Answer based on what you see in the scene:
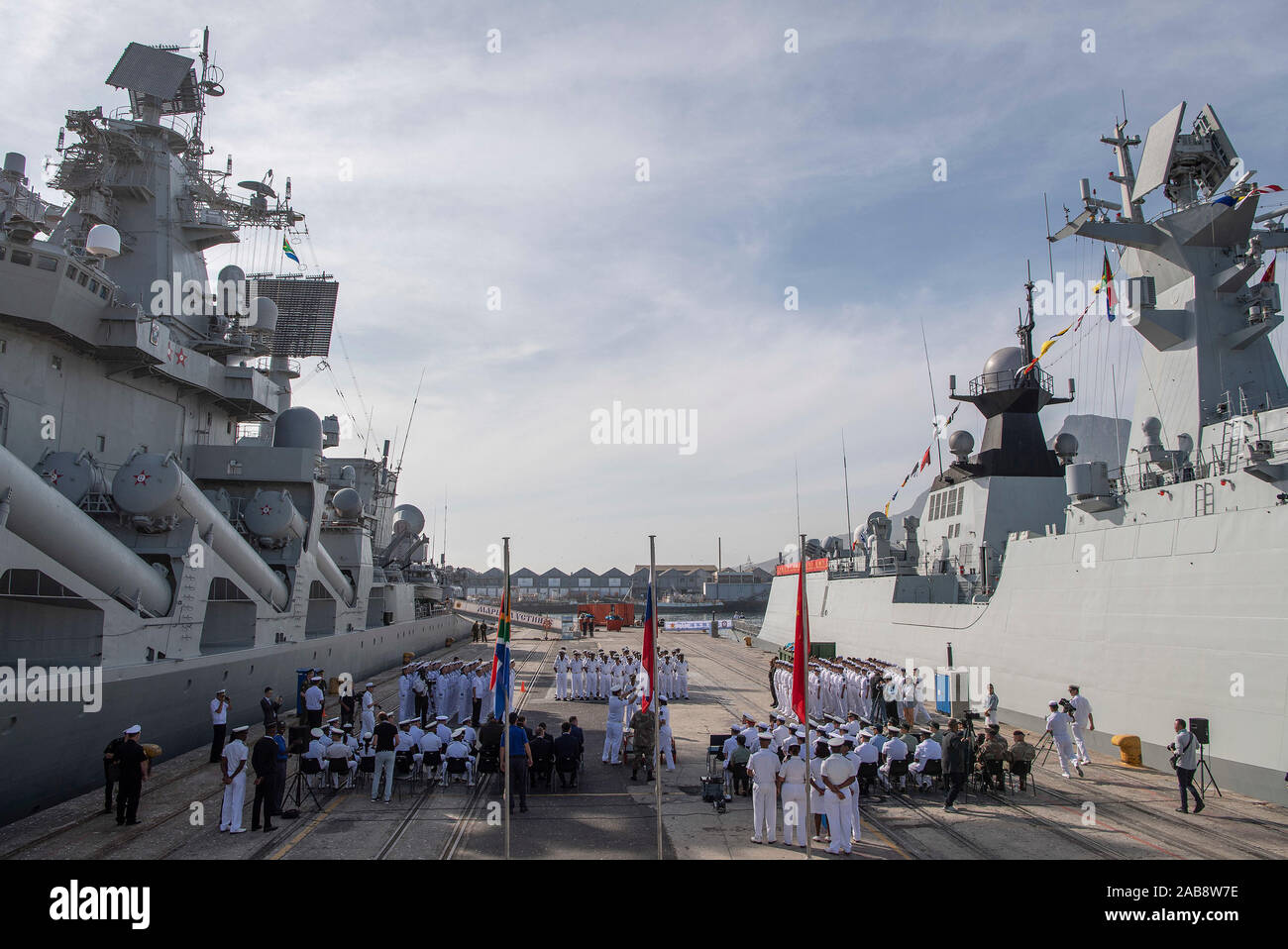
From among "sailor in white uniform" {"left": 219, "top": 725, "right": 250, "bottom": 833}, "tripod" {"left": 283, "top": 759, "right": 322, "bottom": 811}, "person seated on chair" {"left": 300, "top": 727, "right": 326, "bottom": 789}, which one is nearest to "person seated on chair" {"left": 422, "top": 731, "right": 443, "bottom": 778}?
"person seated on chair" {"left": 300, "top": 727, "right": 326, "bottom": 789}

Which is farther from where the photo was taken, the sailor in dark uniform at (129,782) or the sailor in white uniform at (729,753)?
the sailor in white uniform at (729,753)

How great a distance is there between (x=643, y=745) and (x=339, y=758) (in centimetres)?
482

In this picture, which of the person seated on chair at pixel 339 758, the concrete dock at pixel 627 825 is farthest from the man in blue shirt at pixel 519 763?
the person seated on chair at pixel 339 758

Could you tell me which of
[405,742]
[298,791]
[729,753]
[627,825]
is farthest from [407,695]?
[627,825]

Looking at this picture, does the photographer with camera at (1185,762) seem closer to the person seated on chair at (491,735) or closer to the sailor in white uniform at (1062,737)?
the sailor in white uniform at (1062,737)

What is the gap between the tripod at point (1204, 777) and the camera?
10.8 m

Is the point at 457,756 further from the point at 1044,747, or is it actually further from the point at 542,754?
the point at 1044,747

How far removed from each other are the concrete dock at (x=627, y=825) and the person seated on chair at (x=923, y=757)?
314 mm

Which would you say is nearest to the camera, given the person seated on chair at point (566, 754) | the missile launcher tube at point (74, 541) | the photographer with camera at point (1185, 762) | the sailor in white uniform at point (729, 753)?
the photographer with camera at point (1185, 762)

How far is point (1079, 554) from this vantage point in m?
15.5

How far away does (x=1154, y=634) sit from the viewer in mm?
13055

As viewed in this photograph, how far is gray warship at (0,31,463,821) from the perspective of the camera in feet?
37.7
